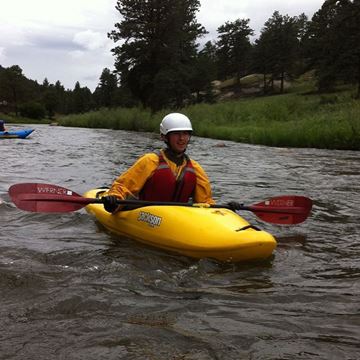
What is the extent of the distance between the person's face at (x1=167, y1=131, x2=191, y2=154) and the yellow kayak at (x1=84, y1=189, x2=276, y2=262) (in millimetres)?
746

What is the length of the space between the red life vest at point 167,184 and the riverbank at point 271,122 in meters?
10.6

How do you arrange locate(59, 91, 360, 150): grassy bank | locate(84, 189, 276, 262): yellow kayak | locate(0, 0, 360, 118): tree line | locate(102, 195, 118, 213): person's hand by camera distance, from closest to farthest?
locate(84, 189, 276, 262): yellow kayak, locate(102, 195, 118, 213): person's hand, locate(59, 91, 360, 150): grassy bank, locate(0, 0, 360, 118): tree line

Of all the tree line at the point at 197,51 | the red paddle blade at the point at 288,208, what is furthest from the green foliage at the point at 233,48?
the red paddle blade at the point at 288,208

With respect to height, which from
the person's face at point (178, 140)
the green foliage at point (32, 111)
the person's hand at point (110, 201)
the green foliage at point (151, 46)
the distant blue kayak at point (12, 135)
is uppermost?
the green foliage at point (151, 46)

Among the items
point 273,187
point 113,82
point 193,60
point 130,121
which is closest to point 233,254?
point 273,187

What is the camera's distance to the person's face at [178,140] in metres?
4.98

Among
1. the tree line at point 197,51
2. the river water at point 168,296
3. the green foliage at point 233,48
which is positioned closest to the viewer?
the river water at point 168,296

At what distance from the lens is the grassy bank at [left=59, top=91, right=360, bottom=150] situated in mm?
15070

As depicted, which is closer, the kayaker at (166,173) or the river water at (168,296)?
the river water at (168,296)

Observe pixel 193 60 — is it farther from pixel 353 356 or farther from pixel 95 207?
pixel 353 356

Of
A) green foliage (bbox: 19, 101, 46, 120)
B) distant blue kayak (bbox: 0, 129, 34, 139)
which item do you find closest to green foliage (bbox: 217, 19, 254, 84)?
green foliage (bbox: 19, 101, 46, 120)

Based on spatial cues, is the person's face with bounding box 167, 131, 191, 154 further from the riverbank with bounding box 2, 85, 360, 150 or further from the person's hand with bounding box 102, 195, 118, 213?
the riverbank with bounding box 2, 85, 360, 150

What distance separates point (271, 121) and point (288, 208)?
55.9 ft

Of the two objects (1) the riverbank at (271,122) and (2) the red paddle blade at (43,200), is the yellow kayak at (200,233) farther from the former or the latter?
(1) the riverbank at (271,122)
